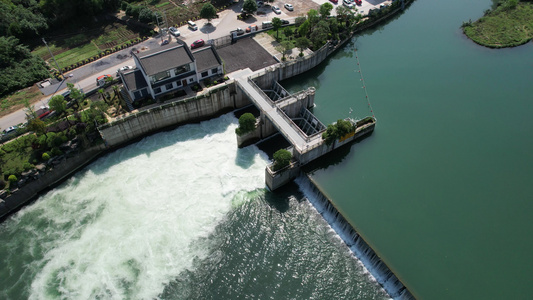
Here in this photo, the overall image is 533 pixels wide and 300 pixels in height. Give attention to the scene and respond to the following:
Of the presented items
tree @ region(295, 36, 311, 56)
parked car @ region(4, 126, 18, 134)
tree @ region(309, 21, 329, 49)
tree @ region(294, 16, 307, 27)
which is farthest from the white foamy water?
tree @ region(294, 16, 307, 27)

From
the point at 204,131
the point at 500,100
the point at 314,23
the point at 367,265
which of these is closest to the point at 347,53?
the point at 314,23

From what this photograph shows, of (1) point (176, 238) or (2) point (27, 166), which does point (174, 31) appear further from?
(1) point (176, 238)

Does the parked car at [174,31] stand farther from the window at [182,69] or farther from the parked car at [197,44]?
the window at [182,69]

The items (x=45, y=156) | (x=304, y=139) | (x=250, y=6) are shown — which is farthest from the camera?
(x=250, y=6)

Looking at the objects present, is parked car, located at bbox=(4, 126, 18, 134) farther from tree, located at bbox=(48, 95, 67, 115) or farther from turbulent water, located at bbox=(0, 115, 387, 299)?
turbulent water, located at bbox=(0, 115, 387, 299)

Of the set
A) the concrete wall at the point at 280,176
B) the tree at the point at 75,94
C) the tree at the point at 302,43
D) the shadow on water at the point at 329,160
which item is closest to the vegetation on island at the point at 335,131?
the shadow on water at the point at 329,160

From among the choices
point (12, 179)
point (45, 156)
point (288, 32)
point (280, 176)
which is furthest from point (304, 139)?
point (12, 179)
